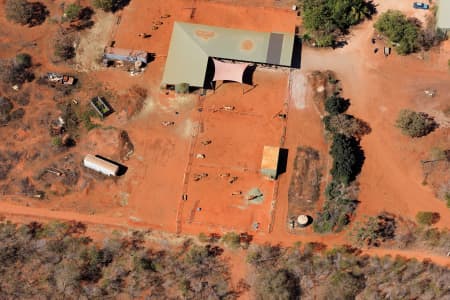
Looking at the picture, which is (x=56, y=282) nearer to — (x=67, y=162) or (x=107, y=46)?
(x=67, y=162)

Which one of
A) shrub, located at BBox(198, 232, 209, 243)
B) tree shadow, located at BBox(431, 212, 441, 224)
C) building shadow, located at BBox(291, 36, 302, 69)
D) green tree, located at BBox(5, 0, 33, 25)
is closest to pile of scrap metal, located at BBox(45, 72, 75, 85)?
green tree, located at BBox(5, 0, 33, 25)

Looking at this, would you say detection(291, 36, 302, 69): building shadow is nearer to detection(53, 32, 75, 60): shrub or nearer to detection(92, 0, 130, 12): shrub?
detection(92, 0, 130, 12): shrub

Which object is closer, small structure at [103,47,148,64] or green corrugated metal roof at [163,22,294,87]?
green corrugated metal roof at [163,22,294,87]

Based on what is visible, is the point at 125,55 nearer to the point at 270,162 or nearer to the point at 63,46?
the point at 63,46

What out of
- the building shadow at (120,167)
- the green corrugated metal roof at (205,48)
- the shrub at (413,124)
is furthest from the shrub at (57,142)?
the shrub at (413,124)

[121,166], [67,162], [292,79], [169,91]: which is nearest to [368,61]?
[292,79]

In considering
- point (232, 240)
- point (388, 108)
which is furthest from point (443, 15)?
point (232, 240)
